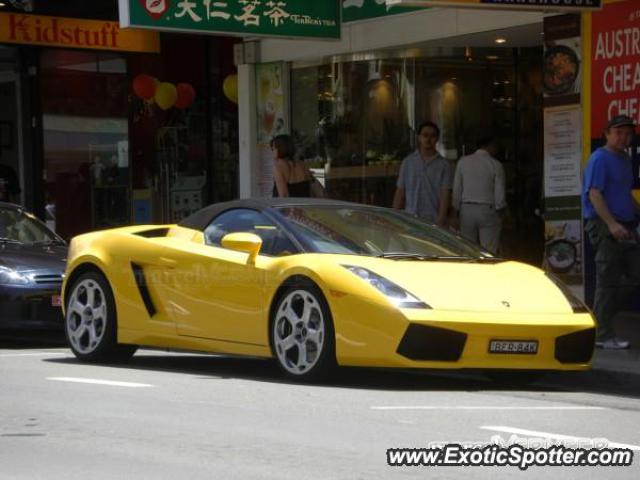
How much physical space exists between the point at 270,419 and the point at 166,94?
51.0ft

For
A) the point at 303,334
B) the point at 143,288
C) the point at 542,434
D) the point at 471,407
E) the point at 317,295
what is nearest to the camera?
the point at 542,434

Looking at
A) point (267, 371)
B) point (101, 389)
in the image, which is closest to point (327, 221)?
point (267, 371)

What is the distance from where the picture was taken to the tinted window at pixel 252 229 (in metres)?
10.7

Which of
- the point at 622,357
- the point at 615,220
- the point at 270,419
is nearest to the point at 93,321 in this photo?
the point at 270,419

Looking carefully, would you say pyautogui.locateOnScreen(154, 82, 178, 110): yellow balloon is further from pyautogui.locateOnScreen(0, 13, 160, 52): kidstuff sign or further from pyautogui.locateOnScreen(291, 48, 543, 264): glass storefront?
pyautogui.locateOnScreen(291, 48, 543, 264): glass storefront

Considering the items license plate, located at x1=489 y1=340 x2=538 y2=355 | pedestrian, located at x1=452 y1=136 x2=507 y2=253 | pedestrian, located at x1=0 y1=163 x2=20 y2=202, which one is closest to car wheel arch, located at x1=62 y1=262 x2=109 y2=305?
license plate, located at x1=489 y1=340 x2=538 y2=355

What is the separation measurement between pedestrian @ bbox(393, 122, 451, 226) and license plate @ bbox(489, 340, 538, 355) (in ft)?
19.3

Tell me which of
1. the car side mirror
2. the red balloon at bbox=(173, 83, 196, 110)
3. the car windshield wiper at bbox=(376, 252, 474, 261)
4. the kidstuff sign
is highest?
the kidstuff sign

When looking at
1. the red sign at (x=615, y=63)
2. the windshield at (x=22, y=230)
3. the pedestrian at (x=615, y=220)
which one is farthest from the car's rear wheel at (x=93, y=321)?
the red sign at (x=615, y=63)

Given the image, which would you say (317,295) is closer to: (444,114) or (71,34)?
(444,114)

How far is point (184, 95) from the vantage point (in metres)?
23.7

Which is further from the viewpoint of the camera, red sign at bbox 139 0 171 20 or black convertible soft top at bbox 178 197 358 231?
red sign at bbox 139 0 171 20

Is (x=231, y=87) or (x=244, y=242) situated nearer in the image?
(x=244, y=242)

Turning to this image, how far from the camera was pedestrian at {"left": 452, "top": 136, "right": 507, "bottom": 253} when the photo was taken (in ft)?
51.9
